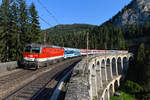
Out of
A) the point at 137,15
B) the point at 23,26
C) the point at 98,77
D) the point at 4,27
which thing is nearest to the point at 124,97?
the point at 98,77

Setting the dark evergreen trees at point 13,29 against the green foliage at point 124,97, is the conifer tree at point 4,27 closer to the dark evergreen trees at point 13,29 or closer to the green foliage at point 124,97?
the dark evergreen trees at point 13,29

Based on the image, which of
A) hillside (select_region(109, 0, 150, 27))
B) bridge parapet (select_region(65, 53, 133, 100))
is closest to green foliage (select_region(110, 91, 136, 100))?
bridge parapet (select_region(65, 53, 133, 100))

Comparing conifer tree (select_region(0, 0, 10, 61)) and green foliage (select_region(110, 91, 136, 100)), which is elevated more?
conifer tree (select_region(0, 0, 10, 61))

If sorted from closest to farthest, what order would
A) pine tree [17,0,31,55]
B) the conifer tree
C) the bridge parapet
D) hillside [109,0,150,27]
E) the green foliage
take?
the bridge parapet
the conifer tree
pine tree [17,0,31,55]
the green foliage
hillside [109,0,150,27]

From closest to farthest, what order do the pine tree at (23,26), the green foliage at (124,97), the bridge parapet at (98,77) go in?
1. the bridge parapet at (98,77)
2. the pine tree at (23,26)
3. the green foliage at (124,97)

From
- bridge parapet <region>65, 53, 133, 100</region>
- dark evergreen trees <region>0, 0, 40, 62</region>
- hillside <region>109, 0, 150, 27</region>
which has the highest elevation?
hillside <region>109, 0, 150, 27</region>

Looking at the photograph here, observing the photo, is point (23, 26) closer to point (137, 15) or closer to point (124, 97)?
point (124, 97)

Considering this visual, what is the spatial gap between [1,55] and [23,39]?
18.4 feet

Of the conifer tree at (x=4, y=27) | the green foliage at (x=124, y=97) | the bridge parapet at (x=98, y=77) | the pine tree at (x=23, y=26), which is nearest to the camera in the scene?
the bridge parapet at (x=98, y=77)

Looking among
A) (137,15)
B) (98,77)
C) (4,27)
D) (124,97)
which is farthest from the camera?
(137,15)

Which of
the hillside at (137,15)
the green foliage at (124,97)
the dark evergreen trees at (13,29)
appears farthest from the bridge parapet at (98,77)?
the hillside at (137,15)

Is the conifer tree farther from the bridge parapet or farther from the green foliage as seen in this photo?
the green foliage

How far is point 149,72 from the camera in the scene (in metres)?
46.1

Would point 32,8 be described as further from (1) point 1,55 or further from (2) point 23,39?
(1) point 1,55
